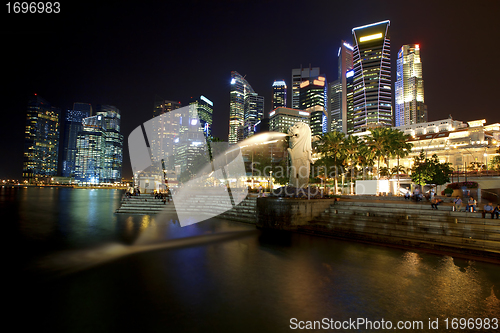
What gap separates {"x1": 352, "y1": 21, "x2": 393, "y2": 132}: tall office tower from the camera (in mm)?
178000

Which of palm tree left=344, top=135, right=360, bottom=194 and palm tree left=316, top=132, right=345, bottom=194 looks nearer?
palm tree left=316, top=132, right=345, bottom=194

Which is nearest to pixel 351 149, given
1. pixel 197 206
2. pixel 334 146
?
pixel 334 146

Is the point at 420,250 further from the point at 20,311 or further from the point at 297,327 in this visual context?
the point at 20,311

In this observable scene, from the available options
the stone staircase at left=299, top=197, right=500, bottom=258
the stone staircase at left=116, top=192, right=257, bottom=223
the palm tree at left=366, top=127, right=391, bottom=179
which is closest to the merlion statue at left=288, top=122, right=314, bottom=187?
the stone staircase at left=299, top=197, right=500, bottom=258

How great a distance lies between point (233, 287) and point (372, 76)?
680 feet

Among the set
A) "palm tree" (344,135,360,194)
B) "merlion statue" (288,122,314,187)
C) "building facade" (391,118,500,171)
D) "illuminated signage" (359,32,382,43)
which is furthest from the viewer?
"illuminated signage" (359,32,382,43)

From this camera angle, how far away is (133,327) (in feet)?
20.0

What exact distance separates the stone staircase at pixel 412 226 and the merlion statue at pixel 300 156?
3506 mm

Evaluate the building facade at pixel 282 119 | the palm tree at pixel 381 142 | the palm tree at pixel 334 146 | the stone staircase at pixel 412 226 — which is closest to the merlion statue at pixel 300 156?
the stone staircase at pixel 412 226

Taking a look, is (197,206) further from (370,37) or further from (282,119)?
(370,37)

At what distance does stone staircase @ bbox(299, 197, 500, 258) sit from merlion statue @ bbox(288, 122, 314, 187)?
3.51 m

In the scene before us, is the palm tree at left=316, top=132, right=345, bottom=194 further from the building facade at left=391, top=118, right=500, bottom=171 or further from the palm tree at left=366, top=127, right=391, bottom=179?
the building facade at left=391, top=118, right=500, bottom=171

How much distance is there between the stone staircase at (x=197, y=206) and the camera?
83.1ft

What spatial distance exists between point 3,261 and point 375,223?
20048mm
